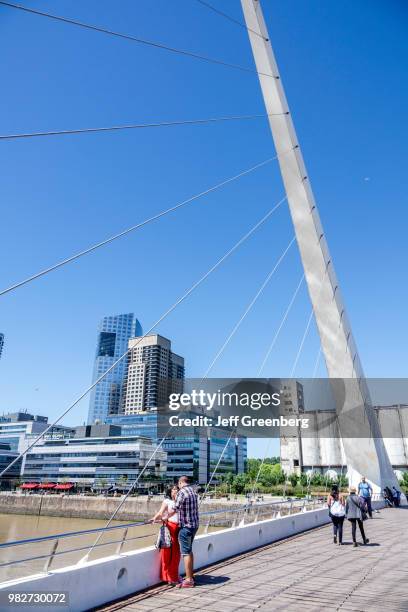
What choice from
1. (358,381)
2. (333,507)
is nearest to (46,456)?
(358,381)

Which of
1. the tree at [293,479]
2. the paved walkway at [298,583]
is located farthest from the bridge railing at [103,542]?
the tree at [293,479]

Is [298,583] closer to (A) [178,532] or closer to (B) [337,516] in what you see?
(A) [178,532]

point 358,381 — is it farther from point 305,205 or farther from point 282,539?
point 282,539

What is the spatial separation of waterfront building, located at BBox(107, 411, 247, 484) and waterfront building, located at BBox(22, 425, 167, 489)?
264 centimetres

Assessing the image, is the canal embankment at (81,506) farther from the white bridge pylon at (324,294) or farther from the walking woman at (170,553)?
the walking woman at (170,553)

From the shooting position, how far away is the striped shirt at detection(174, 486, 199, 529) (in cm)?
Result: 543

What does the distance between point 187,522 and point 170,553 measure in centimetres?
61

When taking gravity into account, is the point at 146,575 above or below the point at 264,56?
below

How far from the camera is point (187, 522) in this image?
541 cm

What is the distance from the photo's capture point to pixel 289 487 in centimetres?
5338

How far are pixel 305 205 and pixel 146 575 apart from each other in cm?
1369

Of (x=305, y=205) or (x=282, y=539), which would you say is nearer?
(x=282, y=539)

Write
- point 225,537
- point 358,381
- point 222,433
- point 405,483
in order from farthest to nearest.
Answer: point 222,433, point 405,483, point 358,381, point 225,537

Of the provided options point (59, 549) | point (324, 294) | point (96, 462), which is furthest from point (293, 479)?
point (96, 462)
